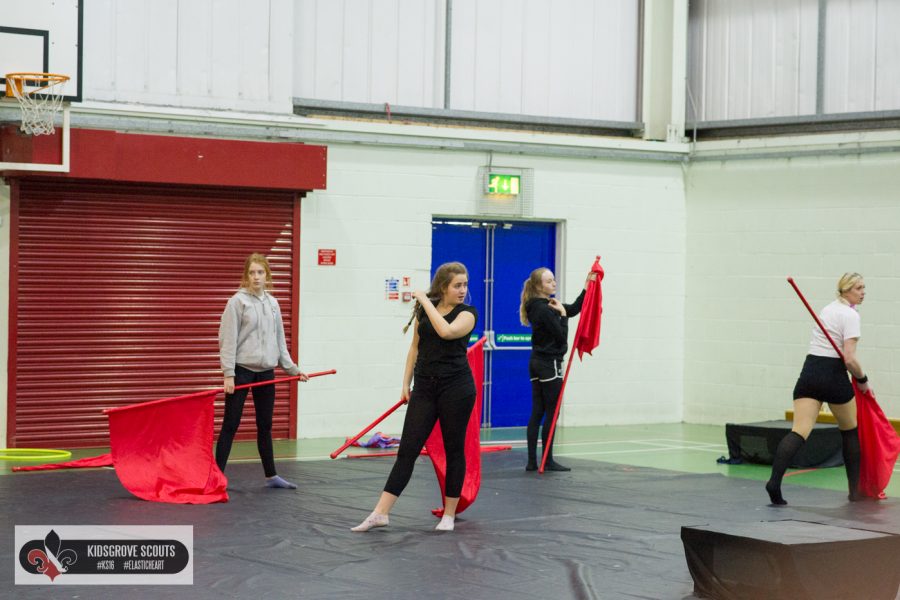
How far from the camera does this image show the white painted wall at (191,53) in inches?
439

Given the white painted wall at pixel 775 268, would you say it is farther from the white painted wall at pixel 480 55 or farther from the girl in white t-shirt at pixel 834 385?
the girl in white t-shirt at pixel 834 385

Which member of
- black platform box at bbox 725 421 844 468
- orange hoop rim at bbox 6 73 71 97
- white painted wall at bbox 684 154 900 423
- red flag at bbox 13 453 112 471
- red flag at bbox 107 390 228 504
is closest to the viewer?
red flag at bbox 107 390 228 504

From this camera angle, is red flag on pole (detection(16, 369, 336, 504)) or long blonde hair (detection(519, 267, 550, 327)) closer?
red flag on pole (detection(16, 369, 336, 504))

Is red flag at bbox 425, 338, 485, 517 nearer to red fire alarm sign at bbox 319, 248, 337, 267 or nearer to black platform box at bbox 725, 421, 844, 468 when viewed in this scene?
black platform box at bbox 725, 421, 844, 468

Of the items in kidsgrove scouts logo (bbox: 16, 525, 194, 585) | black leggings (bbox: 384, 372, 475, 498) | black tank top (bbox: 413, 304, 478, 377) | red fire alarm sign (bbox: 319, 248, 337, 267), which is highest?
red fire alarm sign (bbox: 319, 248, 337, 267)

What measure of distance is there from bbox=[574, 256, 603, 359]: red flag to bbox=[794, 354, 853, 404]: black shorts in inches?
77.2

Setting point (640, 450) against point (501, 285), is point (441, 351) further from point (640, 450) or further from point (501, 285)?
point (501, 285)

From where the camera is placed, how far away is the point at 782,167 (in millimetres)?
13242

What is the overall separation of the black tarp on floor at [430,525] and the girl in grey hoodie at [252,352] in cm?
38

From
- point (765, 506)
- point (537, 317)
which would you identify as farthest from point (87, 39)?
point (765, 506)

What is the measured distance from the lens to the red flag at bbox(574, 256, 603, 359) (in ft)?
32.5

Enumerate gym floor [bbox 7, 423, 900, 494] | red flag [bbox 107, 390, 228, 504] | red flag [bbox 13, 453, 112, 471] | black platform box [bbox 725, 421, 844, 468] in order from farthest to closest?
1. black platform box [bbox 725, 421, 844, 468]
2. gym floor [bbox 7, 423, 900, 494]
3. red flag [bbox 13, 453, 112, 471]
4. red flag [bbox 107, 390, 228, 504]

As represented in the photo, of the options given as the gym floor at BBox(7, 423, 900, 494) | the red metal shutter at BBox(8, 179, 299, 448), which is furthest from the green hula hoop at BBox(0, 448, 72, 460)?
the red metal shutter at BBox(8, 179, 299, 448)

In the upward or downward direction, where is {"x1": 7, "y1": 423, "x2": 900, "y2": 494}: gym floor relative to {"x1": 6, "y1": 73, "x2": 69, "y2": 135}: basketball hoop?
downward
